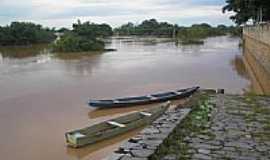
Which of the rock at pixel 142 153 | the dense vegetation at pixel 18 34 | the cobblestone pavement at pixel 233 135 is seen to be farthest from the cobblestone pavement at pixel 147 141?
the dense vegetation at pixel 18 34

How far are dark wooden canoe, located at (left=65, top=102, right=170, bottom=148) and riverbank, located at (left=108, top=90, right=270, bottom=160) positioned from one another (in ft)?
10.4

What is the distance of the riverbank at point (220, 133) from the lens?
4.73 meters

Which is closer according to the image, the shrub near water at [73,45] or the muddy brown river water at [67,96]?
the muddy brown river water at [67,96]

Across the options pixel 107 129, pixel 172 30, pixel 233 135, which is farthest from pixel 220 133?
pixel 172 30

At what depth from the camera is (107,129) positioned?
409 inches

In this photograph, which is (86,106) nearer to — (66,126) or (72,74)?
(66,126)

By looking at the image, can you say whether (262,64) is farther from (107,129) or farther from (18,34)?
(18,34)

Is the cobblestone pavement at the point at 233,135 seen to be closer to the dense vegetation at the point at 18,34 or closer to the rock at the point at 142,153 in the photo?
the rock at the point at 142,153

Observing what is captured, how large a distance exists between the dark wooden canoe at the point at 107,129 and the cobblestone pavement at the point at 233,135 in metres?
3.46

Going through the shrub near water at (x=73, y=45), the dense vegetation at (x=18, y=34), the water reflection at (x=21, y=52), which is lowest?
the water reflection at (x=21, y=52)

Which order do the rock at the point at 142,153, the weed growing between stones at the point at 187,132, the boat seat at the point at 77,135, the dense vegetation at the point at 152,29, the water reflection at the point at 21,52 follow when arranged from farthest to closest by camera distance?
the dense vegetation at the point at 152,29, the water reflection at the point at 21,52, the boat seat at the point at 77,135, the weed growing between stones at the point at 187,132, the rock at the point at 142,153

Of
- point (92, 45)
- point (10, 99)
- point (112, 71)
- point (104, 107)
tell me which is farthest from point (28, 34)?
point (104, 107)

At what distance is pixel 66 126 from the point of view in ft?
39.8

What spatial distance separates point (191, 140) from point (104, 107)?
29.4 feet
